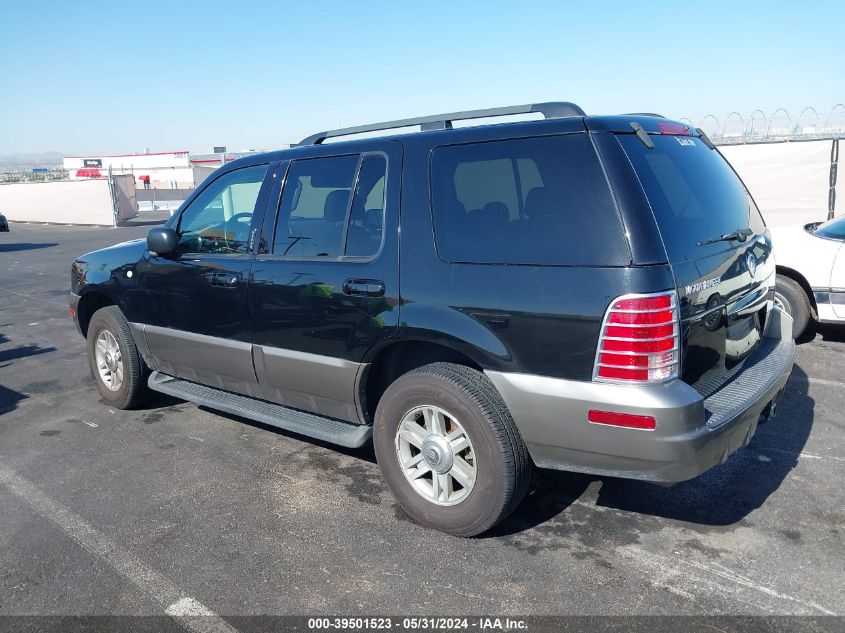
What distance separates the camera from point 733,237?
3455 mm

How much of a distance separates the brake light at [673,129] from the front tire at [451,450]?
5.02 ft

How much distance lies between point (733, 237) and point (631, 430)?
1.24 meters

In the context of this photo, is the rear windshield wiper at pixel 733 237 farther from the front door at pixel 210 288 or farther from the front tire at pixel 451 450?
the front door at pixel 210 288

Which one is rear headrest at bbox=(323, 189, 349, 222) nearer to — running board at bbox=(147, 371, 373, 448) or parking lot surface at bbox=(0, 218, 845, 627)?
running board at bbox=(147, 371, 373, 448)

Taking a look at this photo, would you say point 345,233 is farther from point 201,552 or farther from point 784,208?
point 784,208

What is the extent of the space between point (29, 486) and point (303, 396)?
1732 mm

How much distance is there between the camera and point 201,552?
338 centimetres

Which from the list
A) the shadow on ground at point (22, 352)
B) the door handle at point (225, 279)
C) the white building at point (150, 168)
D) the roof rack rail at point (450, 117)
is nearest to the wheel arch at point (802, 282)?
the roof rack rail at point (450, 117)

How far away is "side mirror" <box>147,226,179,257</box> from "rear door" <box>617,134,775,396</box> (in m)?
2.98

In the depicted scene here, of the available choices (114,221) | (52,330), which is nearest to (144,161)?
(114,221)

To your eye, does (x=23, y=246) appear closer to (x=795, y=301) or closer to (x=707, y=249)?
(x=795, y=301)

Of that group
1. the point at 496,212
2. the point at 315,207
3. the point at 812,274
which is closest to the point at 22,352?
the point at 315,207

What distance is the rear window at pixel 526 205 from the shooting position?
9.63ft

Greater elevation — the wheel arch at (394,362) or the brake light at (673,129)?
the brake light at (673,129)
